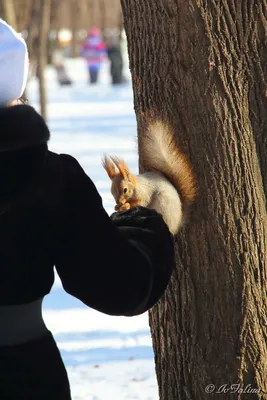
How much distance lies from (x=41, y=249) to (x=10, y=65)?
42cm

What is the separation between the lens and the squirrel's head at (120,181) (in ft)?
7.95

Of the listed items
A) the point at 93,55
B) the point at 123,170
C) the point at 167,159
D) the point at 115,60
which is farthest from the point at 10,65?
the point at 93,55

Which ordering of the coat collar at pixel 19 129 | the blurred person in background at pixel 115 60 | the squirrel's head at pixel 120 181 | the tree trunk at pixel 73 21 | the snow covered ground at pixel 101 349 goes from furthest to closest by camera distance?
the tree trunk at pixel 73 21 → the blurred person in background at pixel 115 60 → the snow covered ground at pixel 101 349 → the squirrel's head at pixel 120 181 → the coat collar at pixel 19 129

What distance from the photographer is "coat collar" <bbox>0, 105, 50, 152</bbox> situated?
177 cm

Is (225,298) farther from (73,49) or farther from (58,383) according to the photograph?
(73,49)

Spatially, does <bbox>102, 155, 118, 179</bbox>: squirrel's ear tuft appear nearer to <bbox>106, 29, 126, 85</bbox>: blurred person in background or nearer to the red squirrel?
the red squirrel

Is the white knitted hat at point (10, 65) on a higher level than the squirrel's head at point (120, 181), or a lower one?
higher

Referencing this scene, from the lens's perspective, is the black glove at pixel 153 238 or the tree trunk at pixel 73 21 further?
the tree trunk at pixel 73 21

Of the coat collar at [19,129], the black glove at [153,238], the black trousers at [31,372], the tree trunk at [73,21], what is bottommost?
the tree trunk at [73,21]

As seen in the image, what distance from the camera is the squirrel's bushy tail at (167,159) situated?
2.51 meters

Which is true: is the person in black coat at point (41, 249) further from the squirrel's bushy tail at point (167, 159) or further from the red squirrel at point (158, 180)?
the squirrel's bushy tail at point (167, 159)

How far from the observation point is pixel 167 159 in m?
2.51

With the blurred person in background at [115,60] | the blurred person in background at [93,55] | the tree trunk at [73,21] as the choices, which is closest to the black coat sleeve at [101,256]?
the blurred person in background at [115,60]

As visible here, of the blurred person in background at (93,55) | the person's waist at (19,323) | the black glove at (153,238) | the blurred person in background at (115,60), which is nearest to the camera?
the person's waist at (19,323)
